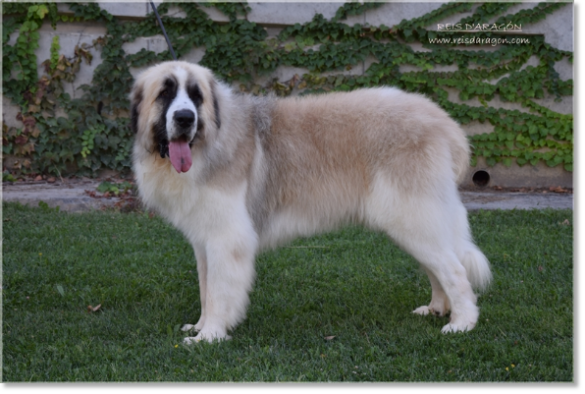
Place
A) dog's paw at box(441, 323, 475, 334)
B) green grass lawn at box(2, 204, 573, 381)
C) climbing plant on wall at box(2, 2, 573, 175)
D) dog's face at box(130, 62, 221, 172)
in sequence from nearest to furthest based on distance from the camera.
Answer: green grass lawn at box(2, 204, 573, 381) < dog's face at box(130, 62, 221, 172) < dog's paw at box(441, 323, 475, 334) < climbing plant on wall at box(2, 2, 573, 175)

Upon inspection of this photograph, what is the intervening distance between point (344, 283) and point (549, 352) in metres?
1.76

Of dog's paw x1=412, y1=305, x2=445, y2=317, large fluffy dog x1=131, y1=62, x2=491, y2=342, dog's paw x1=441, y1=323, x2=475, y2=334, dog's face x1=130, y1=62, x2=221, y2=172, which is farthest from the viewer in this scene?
dog's paw x1=412, y1=305, x2=445, y2=317

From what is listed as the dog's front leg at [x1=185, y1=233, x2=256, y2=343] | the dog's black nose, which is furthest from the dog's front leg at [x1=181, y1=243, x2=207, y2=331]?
the dog's black nose

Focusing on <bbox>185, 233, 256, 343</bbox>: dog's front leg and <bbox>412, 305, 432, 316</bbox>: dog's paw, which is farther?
<bbox>412, 305, 432, 316</bbox>: dog's paw

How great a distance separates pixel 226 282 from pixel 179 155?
0.84m

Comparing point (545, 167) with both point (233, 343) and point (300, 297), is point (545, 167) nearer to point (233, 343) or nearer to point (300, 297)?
point (300, 297)

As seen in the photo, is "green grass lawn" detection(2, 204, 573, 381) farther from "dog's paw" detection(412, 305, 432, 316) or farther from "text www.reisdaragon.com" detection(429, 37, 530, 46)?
"text www.reisdaragon.com" detection(429, 37, 530, 46)

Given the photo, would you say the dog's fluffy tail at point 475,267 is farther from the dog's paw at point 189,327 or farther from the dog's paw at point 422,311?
the dog's paw at point 189,327

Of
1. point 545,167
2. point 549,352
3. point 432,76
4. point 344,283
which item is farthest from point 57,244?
point 545,167

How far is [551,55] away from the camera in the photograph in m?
7.84

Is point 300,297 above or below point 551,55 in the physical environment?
below

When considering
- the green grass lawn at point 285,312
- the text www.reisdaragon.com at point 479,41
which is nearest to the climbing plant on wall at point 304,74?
the text www.reisdaragon.com at point 479,41

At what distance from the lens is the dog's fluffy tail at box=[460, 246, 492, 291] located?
12.2 ft

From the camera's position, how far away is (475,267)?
3.72 meters
